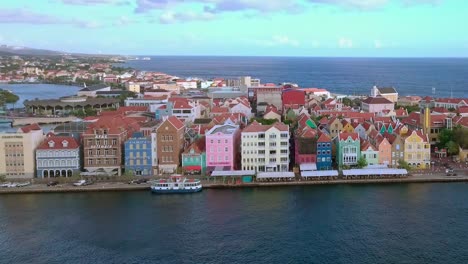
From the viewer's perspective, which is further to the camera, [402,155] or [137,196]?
[402,155]

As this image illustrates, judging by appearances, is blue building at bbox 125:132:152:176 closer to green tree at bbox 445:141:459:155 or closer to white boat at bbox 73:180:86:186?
white boat at bbox 73:180:86:186

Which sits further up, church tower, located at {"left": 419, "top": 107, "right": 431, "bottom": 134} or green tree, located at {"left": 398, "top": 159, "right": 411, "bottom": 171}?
church tower, located at {"left": 419, "top": 107, "right": 431, "bottom": 134}

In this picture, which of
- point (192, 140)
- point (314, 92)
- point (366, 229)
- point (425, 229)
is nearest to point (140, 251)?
point (366, 229)

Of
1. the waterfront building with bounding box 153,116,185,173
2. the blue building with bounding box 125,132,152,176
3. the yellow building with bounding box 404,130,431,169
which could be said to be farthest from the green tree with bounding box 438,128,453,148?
the blue building with bounding box 125,132,152,176

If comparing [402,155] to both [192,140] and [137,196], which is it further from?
[137,196]

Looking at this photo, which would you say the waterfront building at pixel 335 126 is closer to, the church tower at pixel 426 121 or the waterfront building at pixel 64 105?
the church tower at pixel 426 121
